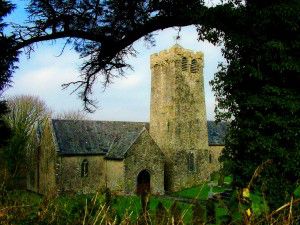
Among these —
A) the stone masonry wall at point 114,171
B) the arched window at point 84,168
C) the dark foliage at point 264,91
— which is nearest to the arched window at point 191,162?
the stone masonry wall at point 114,171

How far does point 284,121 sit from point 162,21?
158 inches

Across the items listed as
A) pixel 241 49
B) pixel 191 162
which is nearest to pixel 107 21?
pixel 241 49

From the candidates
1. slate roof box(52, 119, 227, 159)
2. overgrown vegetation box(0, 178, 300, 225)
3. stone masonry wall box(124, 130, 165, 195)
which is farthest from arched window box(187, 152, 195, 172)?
overgrown vegetation box(0, 178, 300, 225)

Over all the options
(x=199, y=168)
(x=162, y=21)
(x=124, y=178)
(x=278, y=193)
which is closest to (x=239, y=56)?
(x=162, y=21)

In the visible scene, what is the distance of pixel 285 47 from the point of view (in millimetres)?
9477

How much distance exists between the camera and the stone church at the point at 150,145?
35.4 meters

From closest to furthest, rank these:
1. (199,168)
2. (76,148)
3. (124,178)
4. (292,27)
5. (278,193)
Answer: (292,27)
(278,193)
(124,178)
(76,148)
(199,168)

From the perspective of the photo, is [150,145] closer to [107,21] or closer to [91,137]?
[91,137]

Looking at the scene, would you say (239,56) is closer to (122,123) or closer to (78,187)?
(78,187)

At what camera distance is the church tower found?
38531mm

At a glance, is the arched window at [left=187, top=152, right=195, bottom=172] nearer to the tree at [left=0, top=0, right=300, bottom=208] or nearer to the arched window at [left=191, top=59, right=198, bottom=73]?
the arched window at [left=191, top=59, right=198, bottom=73]

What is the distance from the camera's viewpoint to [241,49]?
9.74 m

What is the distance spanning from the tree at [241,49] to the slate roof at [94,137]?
24648 millimetres

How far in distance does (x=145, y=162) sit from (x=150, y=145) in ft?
5.38
